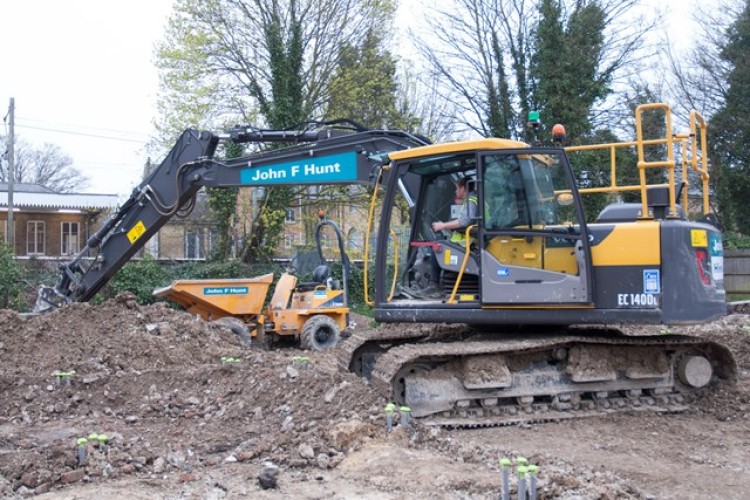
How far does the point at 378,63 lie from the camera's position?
975 inches

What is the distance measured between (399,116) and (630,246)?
59.8 ft

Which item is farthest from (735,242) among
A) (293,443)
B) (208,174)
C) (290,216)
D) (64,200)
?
(64,200)

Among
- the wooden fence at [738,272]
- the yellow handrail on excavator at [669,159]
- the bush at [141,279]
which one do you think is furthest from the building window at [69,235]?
the yellow handrail on excavator at [669,159]

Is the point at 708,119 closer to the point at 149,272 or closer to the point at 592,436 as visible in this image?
the point at 149,272

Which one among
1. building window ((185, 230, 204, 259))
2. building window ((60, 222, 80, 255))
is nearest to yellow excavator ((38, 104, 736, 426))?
building window ((185, 230, 204, 259))

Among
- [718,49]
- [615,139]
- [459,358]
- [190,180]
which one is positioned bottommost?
[459,358]

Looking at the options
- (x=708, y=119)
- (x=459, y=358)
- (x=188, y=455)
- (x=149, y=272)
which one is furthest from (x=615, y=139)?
(x=188, y=455)

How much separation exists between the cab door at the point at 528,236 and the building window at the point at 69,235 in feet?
98.0

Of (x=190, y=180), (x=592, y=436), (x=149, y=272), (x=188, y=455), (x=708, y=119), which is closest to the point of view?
(x=188, y=455)

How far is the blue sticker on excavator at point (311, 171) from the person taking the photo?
8.90 meters

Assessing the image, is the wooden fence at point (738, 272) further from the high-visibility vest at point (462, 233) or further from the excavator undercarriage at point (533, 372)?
the high-visibility vest at point (462, 233)

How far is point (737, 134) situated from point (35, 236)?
2755cm

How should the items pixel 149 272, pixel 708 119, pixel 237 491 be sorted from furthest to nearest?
pixel 708 119, pixel 149 272, pixel 237 491

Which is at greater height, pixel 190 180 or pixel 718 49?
pixel 718 49
